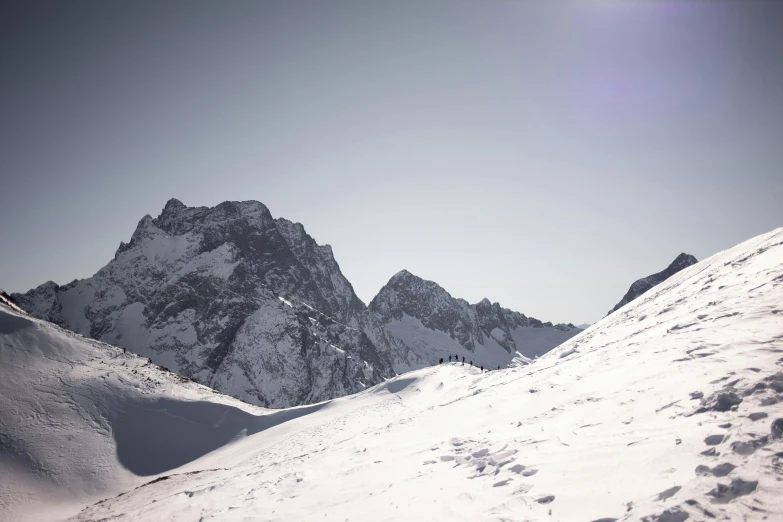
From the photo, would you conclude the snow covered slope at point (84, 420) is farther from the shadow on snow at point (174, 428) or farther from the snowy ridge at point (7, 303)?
the snowy ridge at point (7, 303)

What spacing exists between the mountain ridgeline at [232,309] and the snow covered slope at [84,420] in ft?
227

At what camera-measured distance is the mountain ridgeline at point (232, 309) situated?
338 ft

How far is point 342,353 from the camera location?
11156 centimetres

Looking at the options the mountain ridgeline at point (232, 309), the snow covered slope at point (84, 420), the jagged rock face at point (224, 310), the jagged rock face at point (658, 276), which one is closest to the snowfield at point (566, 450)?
the snow covered slope at point (84, 420)

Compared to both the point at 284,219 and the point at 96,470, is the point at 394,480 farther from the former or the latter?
the point at 284,219

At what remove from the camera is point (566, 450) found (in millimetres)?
6738

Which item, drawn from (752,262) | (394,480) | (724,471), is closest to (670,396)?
(724,471)

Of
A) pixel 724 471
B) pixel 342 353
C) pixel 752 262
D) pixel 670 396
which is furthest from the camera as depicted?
pixel 342 353

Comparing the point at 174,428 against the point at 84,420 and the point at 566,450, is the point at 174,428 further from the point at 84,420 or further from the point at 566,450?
the point at 566,450

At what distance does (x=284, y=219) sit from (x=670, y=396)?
7036 inches

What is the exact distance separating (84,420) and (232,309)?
3803 inches

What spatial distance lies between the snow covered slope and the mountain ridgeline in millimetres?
69311

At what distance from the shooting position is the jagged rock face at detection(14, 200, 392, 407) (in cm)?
10281

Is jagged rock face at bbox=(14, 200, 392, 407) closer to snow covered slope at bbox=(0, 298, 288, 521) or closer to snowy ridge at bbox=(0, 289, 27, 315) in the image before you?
snowy ridge at bbox=(0, 289, 27, 315)
